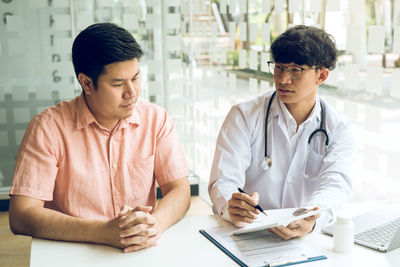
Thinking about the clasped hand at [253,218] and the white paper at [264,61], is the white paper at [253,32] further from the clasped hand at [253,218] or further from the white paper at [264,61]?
the clasped hand at [253,218]

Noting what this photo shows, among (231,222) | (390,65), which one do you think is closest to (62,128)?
(231,222)

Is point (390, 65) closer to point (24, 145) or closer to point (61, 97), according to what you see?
point (24, 145)

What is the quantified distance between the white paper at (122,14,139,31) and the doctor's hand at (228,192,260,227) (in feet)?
9.36

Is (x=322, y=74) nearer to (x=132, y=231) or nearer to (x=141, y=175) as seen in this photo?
(x=141, y=175)

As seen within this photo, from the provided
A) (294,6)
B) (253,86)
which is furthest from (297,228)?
(253,86)

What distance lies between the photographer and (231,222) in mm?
1767

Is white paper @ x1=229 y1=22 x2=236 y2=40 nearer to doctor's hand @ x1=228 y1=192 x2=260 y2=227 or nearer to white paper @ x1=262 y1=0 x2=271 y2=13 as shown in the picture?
white paper @ x1=262 y1=0 x2=271 y2=13

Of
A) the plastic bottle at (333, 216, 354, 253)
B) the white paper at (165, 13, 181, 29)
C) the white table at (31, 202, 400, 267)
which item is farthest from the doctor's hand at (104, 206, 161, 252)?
the white paper at (165, 13, 181, 29)

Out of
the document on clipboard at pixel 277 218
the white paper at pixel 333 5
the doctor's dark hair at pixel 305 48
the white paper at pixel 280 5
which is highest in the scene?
the white paper at pixel 280 5

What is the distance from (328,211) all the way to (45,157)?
1.04m

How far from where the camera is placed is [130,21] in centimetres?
421

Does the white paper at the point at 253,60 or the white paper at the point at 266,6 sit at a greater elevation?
the white paper at the point at 266,6

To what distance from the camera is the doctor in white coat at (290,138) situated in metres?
1.92

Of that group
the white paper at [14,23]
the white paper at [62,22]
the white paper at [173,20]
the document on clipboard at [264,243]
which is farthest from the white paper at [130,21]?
the document on clipboard at [264,243]
